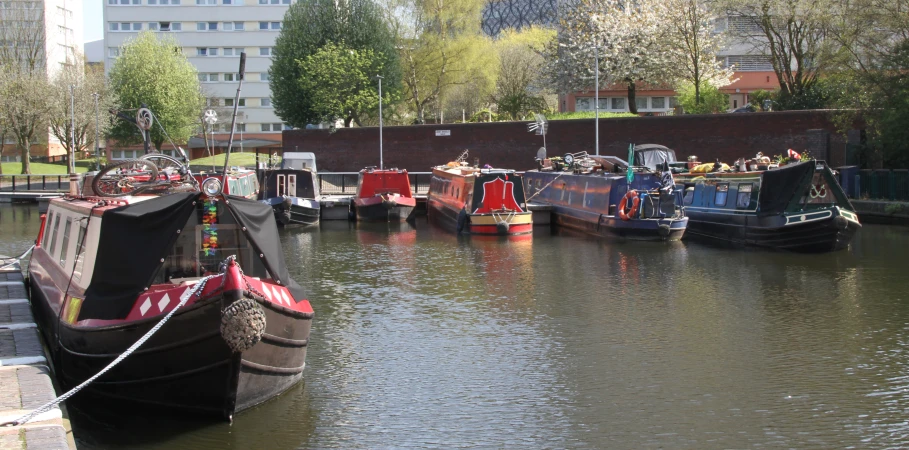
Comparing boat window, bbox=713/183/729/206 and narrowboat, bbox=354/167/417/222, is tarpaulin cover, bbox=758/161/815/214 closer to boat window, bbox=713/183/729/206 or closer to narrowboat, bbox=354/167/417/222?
boat window, bbox=713/183/729/206

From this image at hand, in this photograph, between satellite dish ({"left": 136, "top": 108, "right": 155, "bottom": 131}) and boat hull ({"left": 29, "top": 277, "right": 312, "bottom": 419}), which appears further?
satellite dish ({"left": 136, "top": 108, "right": 155, "bottom": 131})

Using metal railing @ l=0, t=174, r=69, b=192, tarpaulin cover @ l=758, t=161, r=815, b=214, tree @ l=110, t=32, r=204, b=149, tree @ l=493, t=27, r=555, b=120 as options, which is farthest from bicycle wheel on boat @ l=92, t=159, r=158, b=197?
tree @ l=110, t=32, r=204, b=149

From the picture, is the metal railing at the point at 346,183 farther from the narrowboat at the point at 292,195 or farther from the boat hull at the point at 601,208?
the boat hull at the point at 601,208

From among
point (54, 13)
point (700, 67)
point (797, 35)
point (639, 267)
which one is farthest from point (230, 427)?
point (54, 13)

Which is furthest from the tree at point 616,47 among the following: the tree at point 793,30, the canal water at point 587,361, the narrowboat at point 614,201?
the canal water at point 587,361

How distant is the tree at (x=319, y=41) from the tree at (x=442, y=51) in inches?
50.3

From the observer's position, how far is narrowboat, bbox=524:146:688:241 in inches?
932

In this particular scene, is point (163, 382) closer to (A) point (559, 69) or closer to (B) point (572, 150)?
(B) point (572, 150)

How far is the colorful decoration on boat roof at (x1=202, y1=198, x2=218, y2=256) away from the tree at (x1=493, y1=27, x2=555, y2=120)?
3946 cm

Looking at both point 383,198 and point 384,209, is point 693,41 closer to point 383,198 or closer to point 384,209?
point 383,198

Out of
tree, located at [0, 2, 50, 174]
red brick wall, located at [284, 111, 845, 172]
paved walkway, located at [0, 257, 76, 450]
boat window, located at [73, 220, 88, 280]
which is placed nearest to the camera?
paved walkway, located at [0, 257, 76, 450]

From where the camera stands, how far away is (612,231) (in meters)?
24.6

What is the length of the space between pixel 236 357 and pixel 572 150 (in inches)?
1319

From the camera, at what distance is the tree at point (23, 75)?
164 feet
